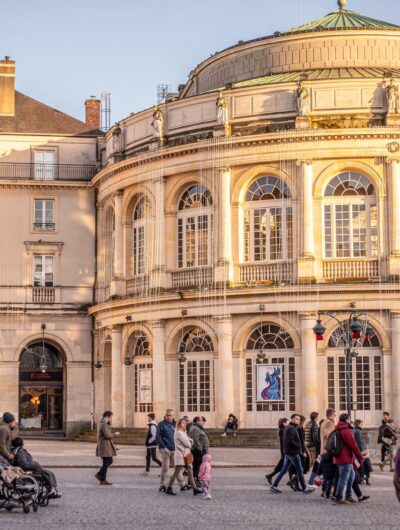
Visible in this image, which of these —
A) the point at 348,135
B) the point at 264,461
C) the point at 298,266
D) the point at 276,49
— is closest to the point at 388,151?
the point at 348,135

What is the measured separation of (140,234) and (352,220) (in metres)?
10.4

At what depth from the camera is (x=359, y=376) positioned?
51.2m

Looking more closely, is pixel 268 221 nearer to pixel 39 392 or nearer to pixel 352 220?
pixel 352 220

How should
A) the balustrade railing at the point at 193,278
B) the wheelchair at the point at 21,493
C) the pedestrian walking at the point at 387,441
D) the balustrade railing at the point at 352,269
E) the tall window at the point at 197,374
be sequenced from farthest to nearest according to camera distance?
1. the tall window at the point at 197,374
2. the balustrade railing at the point at 193,278
3. the balustrade railing at the point at 352,269
4. the pedestrian walking at the point at 387,441
5. the wheelchair at the point at 21,493

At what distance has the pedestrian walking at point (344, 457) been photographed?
83.2ft

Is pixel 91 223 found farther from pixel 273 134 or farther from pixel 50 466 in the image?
pixel 50 466

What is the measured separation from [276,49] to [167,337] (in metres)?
14.8

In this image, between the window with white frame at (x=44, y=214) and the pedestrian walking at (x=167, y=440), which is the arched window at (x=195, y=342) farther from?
the pedestrian walking at (x=167, y=440)

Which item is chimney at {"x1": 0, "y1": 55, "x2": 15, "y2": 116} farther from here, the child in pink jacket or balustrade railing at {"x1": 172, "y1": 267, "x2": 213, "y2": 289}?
the child in pink jacket

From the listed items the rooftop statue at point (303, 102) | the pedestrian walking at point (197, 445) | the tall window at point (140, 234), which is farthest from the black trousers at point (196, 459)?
the tall window at point (140, 234)

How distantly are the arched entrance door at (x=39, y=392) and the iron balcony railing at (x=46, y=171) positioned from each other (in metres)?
8.40

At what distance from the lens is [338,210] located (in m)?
51.7

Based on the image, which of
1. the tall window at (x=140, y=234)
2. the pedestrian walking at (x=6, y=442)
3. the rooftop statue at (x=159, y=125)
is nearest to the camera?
the pedestrian walking at (x=6, y=442)

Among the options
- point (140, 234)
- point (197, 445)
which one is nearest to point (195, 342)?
point (140, 234)
